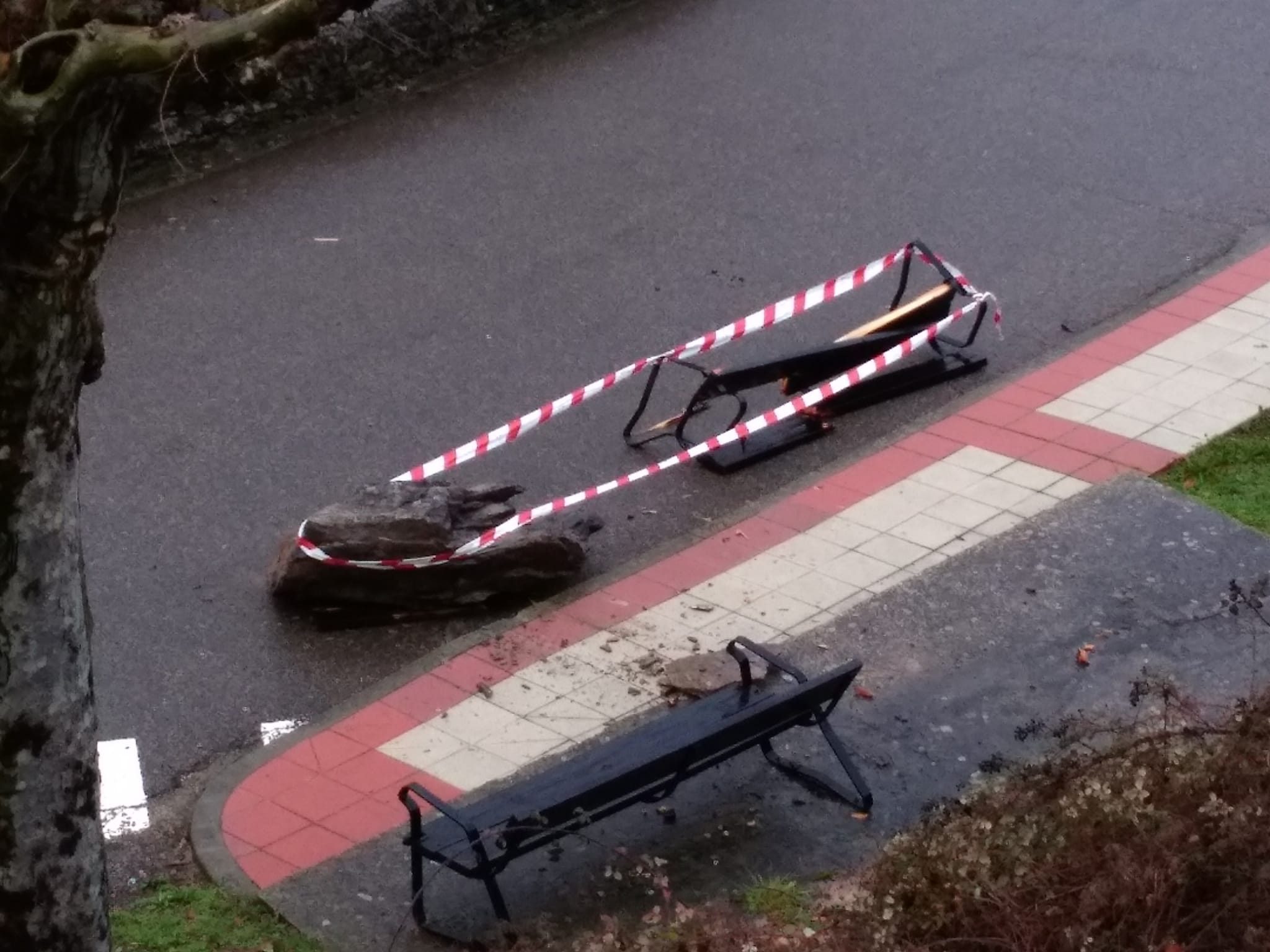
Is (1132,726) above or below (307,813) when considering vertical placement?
above

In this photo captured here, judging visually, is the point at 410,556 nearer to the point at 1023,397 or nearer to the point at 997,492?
the point at 997,492

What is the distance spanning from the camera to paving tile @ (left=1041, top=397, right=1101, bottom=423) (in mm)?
9898

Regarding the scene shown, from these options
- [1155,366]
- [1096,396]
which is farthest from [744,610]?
[1155,366]

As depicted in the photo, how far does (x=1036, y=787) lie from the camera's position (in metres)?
5.69

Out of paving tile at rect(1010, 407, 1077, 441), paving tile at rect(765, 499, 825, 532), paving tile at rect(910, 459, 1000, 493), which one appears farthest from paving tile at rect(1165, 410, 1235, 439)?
paving tile at rect(765, 499, 825, 532)

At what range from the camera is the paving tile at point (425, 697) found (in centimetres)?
768

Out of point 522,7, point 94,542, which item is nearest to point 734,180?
point 522,7

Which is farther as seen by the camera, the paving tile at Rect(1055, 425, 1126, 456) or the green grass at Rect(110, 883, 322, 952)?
the paving tile at Rect(1055, 425, 1126, 456)

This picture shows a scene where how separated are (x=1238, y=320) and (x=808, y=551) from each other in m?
3.62

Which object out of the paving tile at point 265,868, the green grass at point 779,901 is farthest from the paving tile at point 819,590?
the paving tile at point 265,868

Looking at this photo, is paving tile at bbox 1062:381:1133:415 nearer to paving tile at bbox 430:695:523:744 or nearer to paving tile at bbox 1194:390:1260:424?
paving tile at bbox 1194:390:1260:424

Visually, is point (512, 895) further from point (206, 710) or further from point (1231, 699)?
point (1231, 699)

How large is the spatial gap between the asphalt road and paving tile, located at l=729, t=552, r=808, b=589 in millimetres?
559

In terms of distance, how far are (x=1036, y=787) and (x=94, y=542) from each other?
5.01 meters
